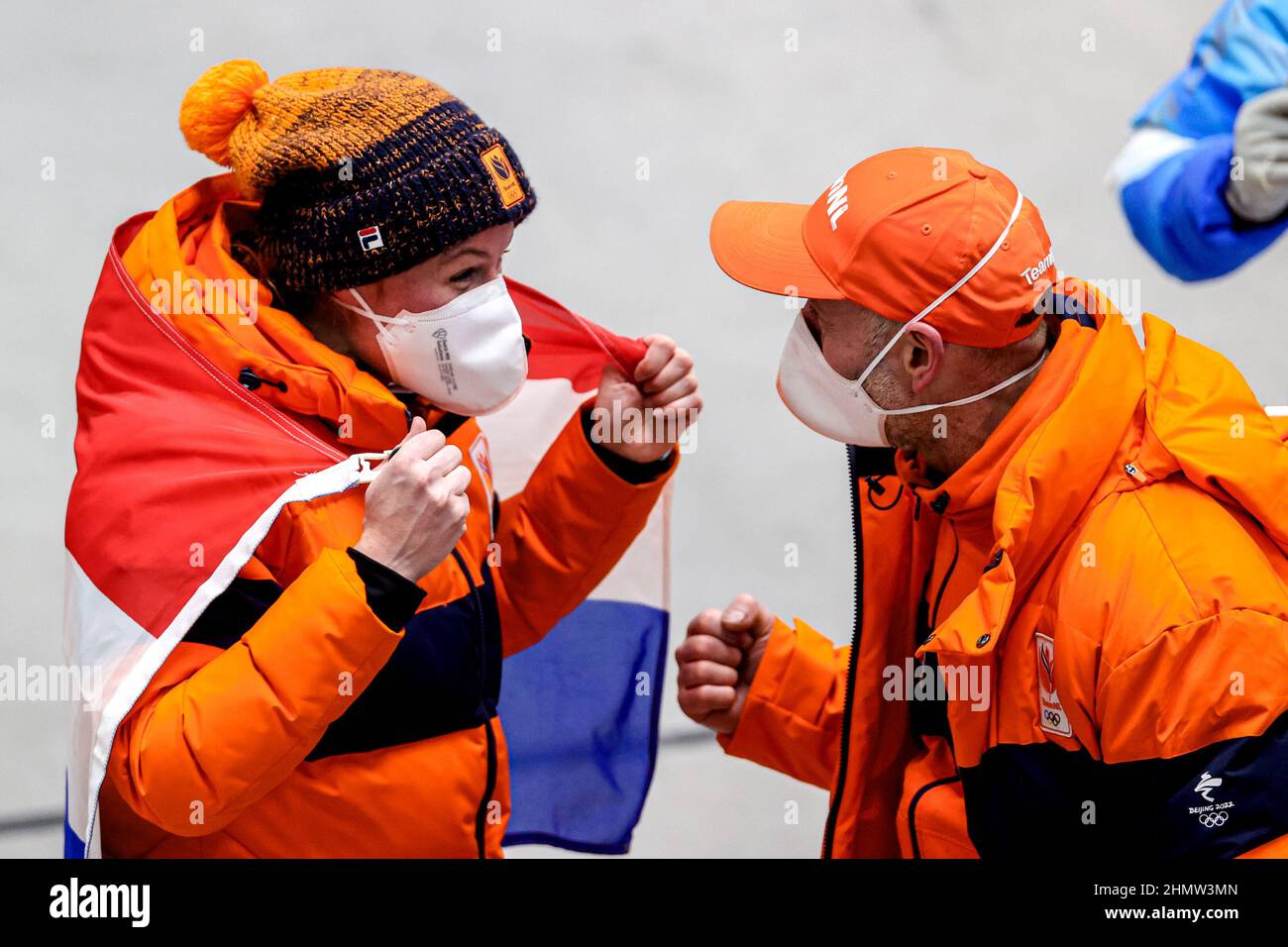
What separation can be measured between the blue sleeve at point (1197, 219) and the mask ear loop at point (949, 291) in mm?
278

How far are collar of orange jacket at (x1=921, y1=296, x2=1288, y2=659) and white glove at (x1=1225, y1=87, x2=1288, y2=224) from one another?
32 cm

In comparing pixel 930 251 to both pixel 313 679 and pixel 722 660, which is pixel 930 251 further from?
pixel 313 679

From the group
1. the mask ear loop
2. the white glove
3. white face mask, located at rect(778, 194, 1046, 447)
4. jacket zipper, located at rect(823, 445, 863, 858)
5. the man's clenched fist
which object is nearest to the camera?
the white glove

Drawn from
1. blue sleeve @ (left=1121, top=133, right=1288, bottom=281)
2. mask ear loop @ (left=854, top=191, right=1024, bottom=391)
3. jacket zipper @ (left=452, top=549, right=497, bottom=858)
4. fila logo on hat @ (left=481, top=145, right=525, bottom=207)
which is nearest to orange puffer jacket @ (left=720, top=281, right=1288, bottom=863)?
mask ear loop @ (left=854, top=191, right=1024, bottom=391)

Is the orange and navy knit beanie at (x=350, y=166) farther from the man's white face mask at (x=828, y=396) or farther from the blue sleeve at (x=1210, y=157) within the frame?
the blue sleeve at (x=1210, y=157)

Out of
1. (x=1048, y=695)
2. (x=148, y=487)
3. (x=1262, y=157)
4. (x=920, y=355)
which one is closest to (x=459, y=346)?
(x=148, y=487)

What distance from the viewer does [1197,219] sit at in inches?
61.9

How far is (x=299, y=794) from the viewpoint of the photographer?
6.38ft

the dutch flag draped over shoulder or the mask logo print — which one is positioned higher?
the dutch flag draped over shoulder

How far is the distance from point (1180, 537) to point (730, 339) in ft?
7.88

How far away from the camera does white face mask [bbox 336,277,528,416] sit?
2096 mm

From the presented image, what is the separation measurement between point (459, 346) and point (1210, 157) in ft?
3.42

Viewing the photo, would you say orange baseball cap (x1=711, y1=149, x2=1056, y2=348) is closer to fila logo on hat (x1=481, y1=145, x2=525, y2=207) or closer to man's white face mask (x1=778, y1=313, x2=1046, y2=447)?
man's white face mask (x1=778, y1=313, x2=1046, y2=447)

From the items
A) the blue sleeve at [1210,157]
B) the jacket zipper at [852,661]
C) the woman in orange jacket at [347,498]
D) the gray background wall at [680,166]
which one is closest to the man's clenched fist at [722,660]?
the jacket zipper at [852,661]
